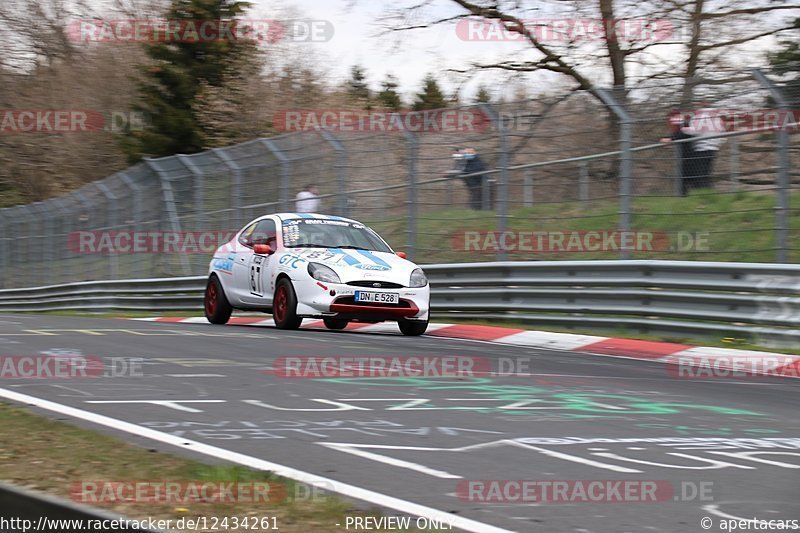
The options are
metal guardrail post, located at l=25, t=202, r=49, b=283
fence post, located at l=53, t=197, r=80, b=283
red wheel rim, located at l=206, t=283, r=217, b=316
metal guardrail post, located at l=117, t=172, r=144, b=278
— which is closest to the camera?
red wheel rim, located at l=206, t=283, r=217, b=316

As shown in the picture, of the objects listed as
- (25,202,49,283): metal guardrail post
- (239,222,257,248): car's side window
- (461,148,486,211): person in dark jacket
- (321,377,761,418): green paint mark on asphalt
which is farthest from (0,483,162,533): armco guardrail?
(25,202,49,283): metal guardrail post

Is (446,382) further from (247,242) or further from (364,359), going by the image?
(247,242)

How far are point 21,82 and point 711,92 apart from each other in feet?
137

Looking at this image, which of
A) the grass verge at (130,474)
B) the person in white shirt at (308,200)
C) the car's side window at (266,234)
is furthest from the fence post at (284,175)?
the grass verge at (130,474)

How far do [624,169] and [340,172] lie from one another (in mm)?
5715

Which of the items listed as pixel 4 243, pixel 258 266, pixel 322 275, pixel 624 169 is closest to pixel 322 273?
pixel 322 275

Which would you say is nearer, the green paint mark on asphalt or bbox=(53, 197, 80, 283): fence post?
the green paint mark on asphalt

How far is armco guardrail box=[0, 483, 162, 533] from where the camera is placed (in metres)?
3.07

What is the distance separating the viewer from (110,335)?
12.2 metres

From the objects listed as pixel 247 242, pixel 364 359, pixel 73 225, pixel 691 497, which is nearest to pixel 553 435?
pixel 691 497

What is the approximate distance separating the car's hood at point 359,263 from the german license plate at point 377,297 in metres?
0.19

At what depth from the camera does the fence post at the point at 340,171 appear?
1758 centimetres

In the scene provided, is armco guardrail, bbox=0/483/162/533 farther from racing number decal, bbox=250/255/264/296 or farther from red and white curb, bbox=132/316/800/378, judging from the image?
racing number decal, bbox=250/255/264/296

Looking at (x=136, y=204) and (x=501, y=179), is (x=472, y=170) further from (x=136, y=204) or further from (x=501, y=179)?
A: (x=136, y=204)
